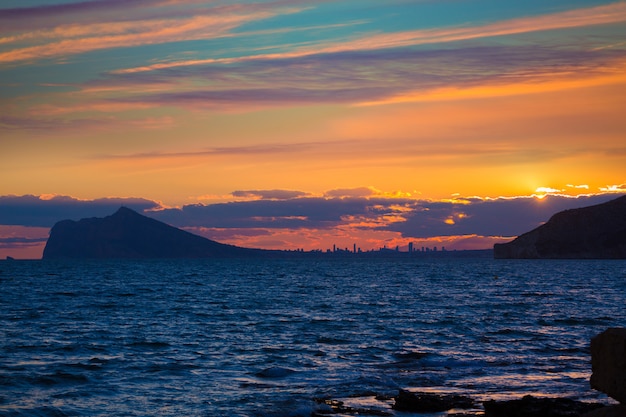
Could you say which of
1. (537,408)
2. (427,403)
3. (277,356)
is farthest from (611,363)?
(277,356)

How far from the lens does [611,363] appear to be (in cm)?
1361

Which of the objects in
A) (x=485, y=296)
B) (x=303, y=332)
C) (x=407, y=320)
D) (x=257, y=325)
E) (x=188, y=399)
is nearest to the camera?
(x=188, y=399)

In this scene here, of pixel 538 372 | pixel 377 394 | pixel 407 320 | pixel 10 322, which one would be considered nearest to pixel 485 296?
pixel 407 320

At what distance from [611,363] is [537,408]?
6203mm

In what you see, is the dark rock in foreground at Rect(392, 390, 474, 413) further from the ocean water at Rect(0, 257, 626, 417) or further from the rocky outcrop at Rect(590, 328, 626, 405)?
the rocky outcrop at Rect(590, 328, 626, 405)

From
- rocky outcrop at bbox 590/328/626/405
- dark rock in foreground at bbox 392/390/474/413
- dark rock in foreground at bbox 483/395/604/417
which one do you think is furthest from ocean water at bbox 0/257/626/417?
rocky outcrop at bbox 590/328/626/405

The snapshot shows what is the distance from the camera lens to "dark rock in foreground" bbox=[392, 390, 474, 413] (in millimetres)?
21208

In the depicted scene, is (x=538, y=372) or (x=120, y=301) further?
(x=120, y=301)

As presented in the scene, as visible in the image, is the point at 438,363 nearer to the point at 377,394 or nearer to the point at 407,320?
the point at 377,394

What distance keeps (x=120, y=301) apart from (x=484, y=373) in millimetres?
51106

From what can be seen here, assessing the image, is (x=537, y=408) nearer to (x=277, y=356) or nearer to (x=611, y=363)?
(x=611, y=363)

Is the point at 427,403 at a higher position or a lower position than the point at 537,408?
lower

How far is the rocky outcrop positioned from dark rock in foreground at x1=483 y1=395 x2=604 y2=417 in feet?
17.4

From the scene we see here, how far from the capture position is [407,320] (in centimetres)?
5078
